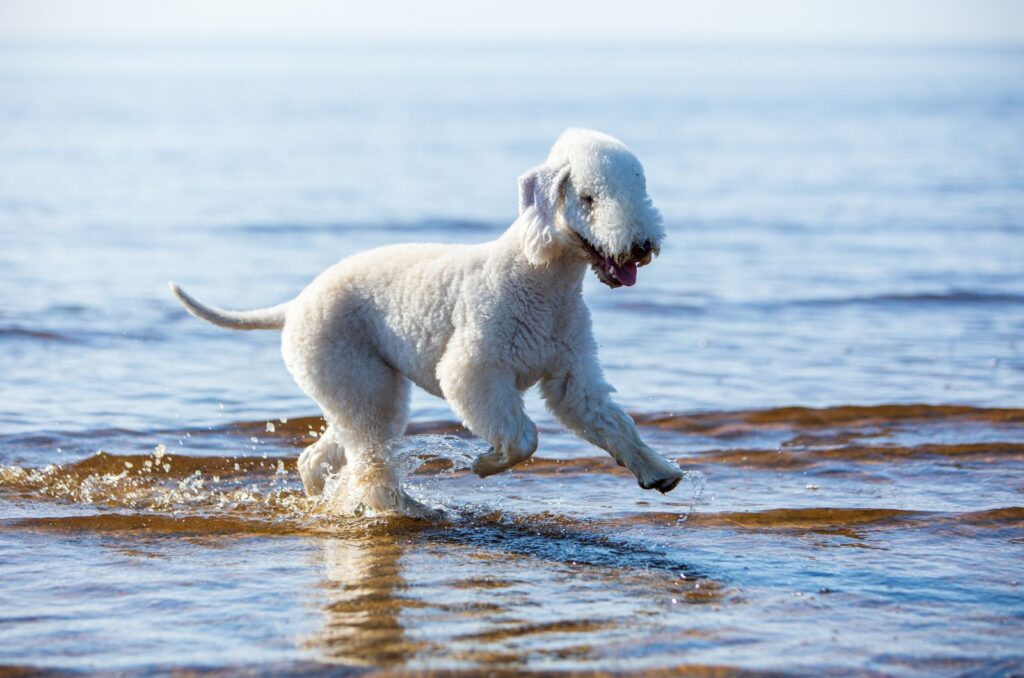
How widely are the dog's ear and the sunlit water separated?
146cm

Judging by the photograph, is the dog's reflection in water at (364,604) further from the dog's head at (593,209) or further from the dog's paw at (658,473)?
the dog's head at (593,209)

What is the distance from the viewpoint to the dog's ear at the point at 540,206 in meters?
5.51

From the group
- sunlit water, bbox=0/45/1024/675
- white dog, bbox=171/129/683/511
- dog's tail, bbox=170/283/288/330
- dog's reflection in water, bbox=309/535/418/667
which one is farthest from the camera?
dog's tail, bbox=170/283/288/330

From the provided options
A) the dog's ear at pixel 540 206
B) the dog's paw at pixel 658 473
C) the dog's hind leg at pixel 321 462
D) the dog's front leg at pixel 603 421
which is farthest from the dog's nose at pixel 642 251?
the dog's hind leg at pixel 321 462

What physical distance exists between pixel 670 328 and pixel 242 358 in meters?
4.48

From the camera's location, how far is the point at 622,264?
5262mm

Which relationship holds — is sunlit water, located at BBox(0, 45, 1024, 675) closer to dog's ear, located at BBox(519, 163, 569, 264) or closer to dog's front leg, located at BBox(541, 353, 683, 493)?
dog's front leg, located at BBox(541, 353, 683, 493)

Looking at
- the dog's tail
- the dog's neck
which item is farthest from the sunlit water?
the dog's neck

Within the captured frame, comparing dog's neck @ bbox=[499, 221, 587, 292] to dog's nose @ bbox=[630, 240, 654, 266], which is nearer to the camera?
dog's nose @ bbox=[630, 240, 654, 266]

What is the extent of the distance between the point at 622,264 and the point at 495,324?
81cm

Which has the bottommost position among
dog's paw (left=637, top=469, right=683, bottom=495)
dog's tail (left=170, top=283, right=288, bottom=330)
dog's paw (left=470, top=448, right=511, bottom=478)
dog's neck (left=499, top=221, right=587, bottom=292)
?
dog's paw (left=637, top=469, right=683, bottom=495)

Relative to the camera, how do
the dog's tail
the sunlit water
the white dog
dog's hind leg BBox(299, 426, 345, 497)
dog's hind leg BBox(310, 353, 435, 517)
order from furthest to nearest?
1. dog's hind leg BBox(299, 426, 345, 497)
2. the dog's tail
3. dog's hind leg BBox(310, 353, 435, 517)
4. the white dog
5. the sunlit water

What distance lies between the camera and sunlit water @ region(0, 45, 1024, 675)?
200 inches

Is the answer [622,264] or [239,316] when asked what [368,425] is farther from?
[622,264]
